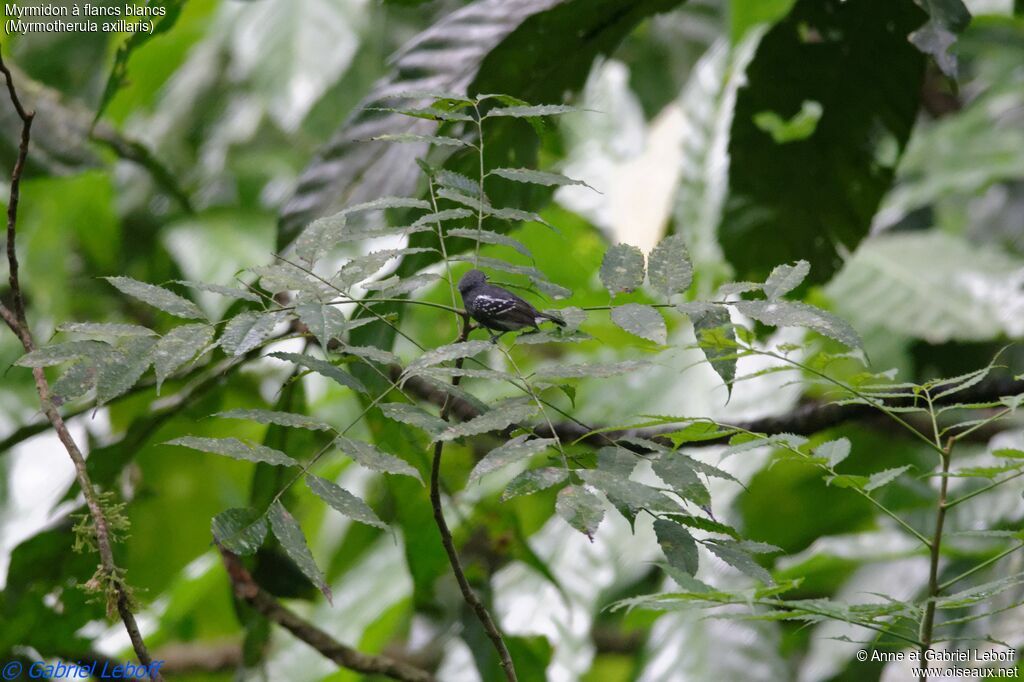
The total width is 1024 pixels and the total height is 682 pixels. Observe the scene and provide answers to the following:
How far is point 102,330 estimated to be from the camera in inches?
23.0

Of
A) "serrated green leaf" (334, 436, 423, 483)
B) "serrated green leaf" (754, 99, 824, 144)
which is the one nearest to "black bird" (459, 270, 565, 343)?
"serrated green leaf" (334, 436, 423, 483)

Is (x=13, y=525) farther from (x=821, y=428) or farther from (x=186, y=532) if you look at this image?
(x=821, y=428)

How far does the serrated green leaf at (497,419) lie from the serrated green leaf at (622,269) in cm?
11

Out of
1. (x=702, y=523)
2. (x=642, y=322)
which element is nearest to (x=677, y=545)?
(x=702, y=523)

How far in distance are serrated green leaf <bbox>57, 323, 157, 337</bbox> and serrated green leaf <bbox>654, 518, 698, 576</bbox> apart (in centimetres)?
31

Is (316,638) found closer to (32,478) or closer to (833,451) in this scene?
(833,451)

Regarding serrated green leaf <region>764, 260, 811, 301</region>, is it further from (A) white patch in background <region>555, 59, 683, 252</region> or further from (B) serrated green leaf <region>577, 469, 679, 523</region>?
(A) white patch in background <region>555, 59, 683, 252</region>

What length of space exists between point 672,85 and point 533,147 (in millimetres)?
2139

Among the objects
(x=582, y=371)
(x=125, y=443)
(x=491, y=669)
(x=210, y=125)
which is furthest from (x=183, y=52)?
(x=582, y=371)

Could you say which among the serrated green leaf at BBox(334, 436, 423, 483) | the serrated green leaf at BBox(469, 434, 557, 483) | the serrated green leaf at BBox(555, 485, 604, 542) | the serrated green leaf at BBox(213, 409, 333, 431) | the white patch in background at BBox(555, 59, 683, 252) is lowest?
the white patch in background at BBox(555, 59, 683, 252)

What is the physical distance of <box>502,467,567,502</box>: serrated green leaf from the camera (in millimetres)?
534

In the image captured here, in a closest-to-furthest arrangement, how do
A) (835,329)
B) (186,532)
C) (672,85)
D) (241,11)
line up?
(835,329)
(186,532)
(241,11)
(672,85)

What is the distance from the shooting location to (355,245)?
176cm

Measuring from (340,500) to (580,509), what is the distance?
0.44 ft
